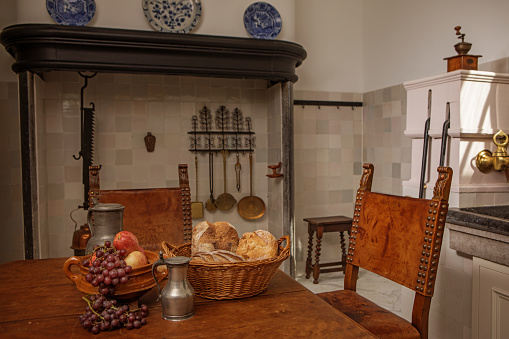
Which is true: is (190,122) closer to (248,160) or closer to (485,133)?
(248,160)

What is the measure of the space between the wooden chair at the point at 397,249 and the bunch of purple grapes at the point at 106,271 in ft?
2.97

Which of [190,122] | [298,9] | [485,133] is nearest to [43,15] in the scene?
[190,122]

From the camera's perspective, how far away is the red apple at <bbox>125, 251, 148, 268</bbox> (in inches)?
43.7

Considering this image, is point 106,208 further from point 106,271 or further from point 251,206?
point 251,206

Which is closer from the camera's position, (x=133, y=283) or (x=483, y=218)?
(x=133, y=283)

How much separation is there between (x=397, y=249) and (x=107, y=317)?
41.0 inches

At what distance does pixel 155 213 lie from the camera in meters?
1.98

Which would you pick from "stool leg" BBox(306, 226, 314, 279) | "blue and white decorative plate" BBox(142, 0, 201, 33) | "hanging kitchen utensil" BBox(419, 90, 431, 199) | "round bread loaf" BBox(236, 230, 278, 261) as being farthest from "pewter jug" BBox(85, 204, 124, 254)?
"stool leg" BBox(306, 226, 314, 279)

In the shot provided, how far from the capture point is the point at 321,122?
13.2 ft

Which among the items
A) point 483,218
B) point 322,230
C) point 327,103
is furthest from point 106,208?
point 327,103

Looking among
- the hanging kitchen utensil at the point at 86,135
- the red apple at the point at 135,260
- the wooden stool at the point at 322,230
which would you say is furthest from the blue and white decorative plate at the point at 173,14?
the red apple at the point at 135,260

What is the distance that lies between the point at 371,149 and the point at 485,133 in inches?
72.1

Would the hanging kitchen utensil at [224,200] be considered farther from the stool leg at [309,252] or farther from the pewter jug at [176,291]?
the pewter jug at [176,291]

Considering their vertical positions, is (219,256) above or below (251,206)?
above
